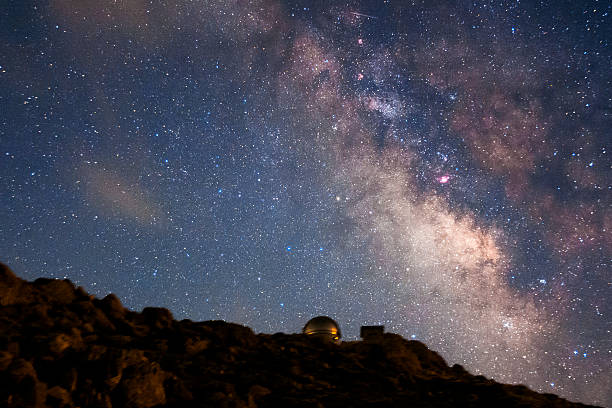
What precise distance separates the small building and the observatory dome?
2.39m

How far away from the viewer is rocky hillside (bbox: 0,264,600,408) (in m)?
14.0

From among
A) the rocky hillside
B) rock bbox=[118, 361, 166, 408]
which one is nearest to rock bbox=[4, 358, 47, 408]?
the rocky hillside

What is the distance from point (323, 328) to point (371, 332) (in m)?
3.84

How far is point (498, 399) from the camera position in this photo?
17.2 m

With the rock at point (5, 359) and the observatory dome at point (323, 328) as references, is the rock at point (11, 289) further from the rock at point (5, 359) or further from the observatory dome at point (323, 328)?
the observatory dome at point (323, 328)

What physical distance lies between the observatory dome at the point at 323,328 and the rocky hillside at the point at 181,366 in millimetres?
4893

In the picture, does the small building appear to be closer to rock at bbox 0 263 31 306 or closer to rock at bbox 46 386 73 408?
rock at bbox 46 386 73 408

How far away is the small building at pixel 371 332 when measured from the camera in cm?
2839

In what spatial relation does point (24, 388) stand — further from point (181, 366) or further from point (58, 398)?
point (181, 366)

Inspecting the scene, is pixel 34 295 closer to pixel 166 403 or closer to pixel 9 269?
pixel 9 269

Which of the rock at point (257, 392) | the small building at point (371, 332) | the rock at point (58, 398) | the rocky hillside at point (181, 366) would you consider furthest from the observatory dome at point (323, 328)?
the rock at point (58, 398)

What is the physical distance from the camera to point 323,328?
31062 mm

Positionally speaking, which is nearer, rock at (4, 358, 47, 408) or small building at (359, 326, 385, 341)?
rock at (4, 358, 47, 408)

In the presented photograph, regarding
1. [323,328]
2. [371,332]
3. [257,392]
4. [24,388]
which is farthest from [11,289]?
[371,332]
